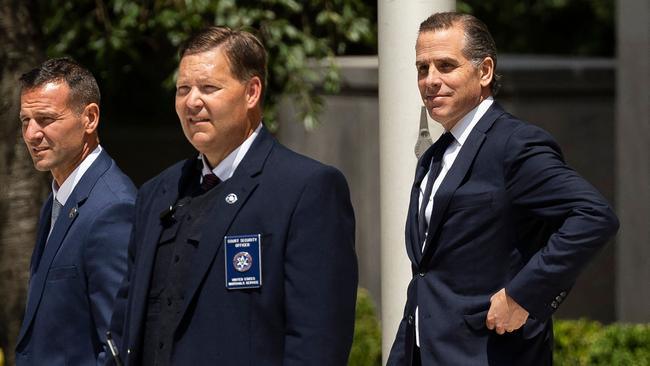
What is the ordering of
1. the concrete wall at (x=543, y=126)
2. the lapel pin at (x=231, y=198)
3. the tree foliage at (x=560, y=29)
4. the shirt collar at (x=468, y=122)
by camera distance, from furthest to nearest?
the tree foliage at (x=560, y=29) → the concrete wall at (x=543, y=126) → the shirt collar at (x=468, y=122) → the lapel pin at (x=231, y=198)

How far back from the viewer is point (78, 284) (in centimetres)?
459

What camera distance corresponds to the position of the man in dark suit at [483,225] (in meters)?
4.10

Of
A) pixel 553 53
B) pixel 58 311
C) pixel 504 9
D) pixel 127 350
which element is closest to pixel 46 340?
pixel 58 311

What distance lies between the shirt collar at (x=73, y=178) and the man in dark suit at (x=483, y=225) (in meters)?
1.18

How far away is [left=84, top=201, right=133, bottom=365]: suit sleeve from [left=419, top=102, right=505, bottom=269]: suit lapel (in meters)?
1.02

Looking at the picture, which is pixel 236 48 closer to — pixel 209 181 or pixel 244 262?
pixel 209 181

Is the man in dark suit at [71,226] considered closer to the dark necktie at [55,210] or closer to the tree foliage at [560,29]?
the dark necktie at [55,210]

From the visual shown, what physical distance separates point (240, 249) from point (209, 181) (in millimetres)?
320

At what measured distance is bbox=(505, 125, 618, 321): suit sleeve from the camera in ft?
13.3

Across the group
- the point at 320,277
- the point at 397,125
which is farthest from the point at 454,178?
the point at 397,125

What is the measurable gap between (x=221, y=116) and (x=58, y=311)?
40.8 inches

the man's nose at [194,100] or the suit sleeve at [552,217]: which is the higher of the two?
the man's nose at [194,100]

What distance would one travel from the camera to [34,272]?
4789mm

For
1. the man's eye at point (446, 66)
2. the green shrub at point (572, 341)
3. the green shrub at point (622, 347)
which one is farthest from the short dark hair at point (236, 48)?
the green shrub at point (572, 341)
